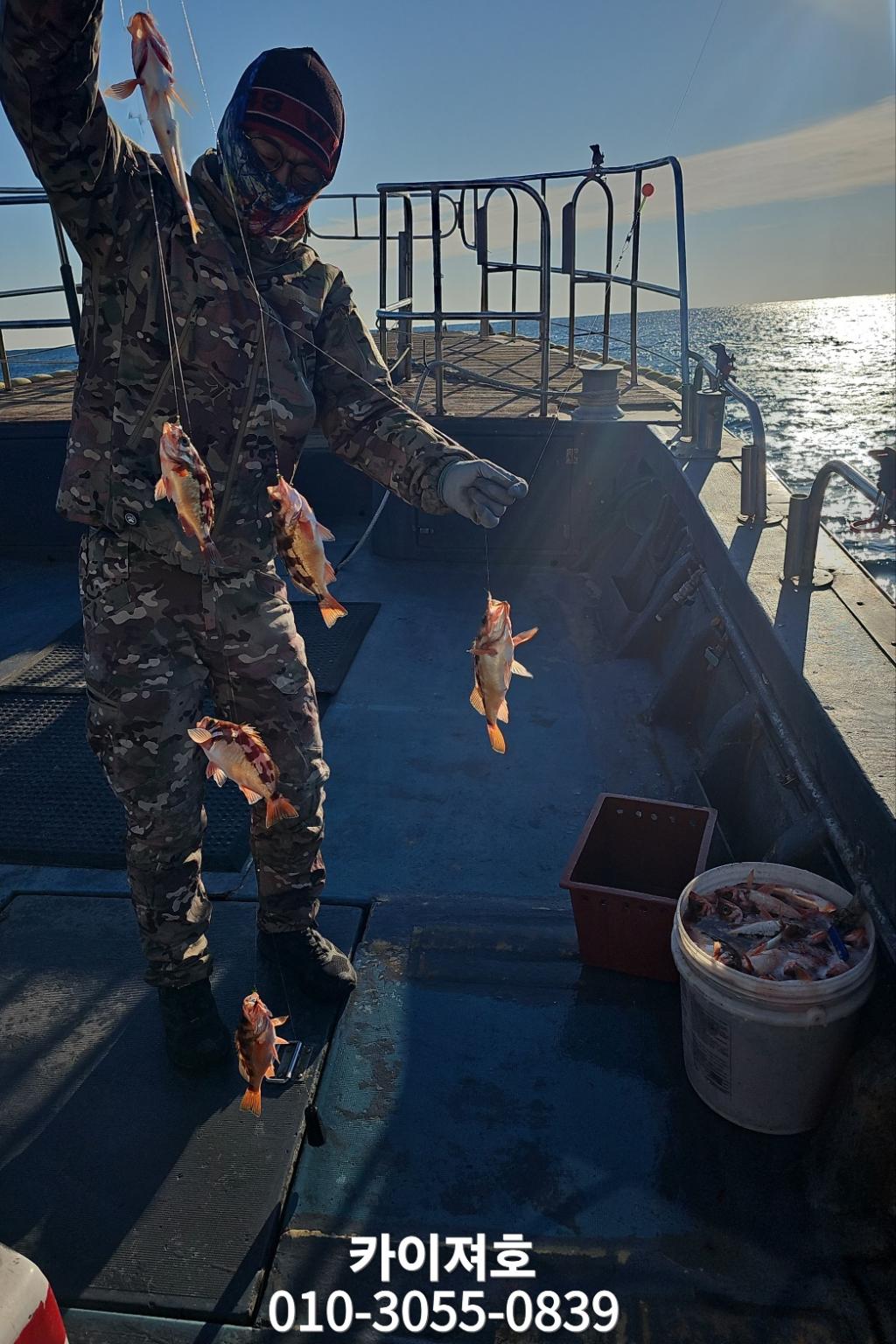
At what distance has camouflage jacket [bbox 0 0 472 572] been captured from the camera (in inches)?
84.3

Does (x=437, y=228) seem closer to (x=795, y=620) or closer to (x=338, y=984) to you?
(x=795, y=620)

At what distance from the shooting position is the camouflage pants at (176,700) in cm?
248

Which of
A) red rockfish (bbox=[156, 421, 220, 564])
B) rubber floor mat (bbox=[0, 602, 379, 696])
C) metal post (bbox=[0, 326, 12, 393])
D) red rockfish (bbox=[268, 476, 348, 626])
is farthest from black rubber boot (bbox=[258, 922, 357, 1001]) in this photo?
metal post (bbox=[0, 326, 12, 393])

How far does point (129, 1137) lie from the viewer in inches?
100

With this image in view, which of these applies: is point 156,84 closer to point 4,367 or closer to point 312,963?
point 312,963

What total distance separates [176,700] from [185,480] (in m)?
0.71

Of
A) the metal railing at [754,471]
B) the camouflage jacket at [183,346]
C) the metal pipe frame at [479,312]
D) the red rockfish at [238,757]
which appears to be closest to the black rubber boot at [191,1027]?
the red rockfish at [238,757]

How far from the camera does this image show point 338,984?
297 cm

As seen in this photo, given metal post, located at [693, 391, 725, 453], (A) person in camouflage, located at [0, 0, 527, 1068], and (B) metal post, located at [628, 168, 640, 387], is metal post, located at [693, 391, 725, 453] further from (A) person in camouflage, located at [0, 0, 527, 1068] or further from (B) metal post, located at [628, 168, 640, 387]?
(A) person in camouflage, located at [0, 0, 527, 1068]

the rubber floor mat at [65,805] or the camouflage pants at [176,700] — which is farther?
the rubber floor mat at [65,805]

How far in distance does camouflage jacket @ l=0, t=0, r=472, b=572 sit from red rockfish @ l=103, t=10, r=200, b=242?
28 cm

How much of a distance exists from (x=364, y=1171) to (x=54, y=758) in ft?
9.09

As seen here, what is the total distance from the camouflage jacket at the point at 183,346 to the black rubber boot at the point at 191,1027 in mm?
1223

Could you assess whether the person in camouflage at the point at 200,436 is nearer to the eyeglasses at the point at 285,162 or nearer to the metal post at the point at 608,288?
the eyeglasses at the point at 285,162
